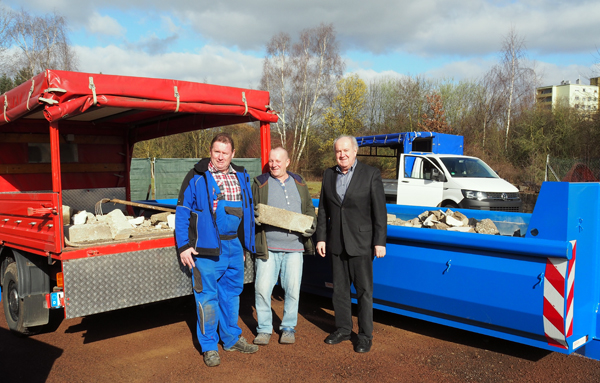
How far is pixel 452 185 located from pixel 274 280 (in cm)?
760

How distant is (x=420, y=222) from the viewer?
17.5 feet

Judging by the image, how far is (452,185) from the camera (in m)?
11.0

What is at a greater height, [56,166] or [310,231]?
[56,166]

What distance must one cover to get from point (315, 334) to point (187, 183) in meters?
2.07

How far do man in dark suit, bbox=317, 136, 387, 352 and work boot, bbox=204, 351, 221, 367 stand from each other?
3.56 ft

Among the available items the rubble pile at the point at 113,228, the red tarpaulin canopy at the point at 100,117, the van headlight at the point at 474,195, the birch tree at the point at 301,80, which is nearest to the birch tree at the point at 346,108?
the birch tree at the point at 301,80

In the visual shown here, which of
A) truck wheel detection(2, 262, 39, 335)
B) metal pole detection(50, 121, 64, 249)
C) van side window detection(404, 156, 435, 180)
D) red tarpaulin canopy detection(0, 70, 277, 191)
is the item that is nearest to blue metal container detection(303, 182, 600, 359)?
red tarpaulin canopy detection(0, 70, 277, 191)

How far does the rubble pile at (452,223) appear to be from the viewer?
4609 millimetres

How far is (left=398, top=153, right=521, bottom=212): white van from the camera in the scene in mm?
10648

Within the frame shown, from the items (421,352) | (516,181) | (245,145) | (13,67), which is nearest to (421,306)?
(421,352)

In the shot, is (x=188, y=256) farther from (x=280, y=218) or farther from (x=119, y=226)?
(x=119, y=226)

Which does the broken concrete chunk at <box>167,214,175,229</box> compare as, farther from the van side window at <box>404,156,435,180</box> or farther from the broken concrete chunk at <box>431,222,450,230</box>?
the van side window at <box>404,156,435,180</box>

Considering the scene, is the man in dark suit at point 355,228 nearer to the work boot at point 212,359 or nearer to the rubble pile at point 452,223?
the rubble pile at point 452,223

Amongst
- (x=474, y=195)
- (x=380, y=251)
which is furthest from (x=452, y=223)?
(x=474, y=195)
